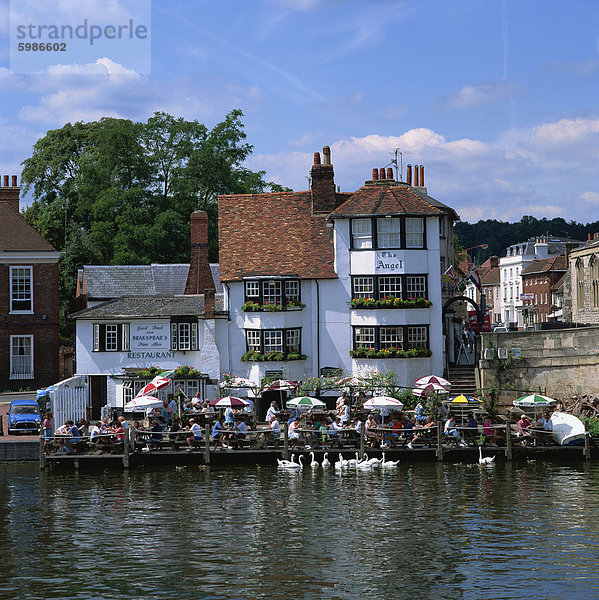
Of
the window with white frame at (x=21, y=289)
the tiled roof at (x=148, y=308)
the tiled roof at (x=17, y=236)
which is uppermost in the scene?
the tiled roof at (x=17, y=236)

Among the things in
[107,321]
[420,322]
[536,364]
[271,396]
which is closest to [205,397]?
[271,396]

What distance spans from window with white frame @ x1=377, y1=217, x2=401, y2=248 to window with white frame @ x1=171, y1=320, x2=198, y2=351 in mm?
11353

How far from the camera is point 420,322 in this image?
5169 cm

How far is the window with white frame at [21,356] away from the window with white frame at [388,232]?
2396 cm

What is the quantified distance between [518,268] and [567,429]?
9616cm

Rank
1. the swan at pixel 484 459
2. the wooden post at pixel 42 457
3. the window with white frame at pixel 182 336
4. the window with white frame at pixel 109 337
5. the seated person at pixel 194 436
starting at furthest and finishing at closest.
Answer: the window with white frame at pixel 109 337
the window with white frame at pixel 182 336
the seated person at pixel 194 436
the wooden post at pixel 42 457
the swan at pixel 484 459

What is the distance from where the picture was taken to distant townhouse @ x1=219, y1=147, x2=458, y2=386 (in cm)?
5159

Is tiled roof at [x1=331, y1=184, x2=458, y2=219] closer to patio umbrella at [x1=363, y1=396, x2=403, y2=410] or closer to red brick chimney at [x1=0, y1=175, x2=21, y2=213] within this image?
patio umbrella at [x1=363, y1=396, x2=403, y2=410]

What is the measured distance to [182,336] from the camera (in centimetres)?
5244

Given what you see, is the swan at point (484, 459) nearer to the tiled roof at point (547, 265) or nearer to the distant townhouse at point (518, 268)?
the tiled roof at point (547, 265)

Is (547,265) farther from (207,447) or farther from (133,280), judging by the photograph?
(207,447)

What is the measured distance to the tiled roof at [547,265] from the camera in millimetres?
118438

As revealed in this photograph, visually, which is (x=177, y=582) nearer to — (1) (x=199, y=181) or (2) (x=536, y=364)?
(2) (x=536, y=364)

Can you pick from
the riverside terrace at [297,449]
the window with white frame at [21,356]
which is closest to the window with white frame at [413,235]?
the riverside terrace at [297,449]
